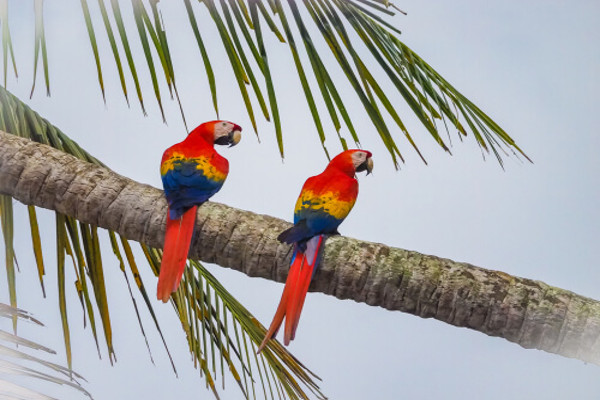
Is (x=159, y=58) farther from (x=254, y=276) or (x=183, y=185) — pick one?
(x=254, y=276)

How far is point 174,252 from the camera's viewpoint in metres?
1.85

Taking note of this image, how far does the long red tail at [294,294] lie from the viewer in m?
1.78

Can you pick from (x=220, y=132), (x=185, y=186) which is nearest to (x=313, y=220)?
(x=185, y=186)

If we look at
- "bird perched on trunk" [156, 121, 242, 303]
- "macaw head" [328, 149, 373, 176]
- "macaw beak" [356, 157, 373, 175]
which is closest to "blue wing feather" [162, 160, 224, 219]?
"bird perched on trunk" [156, 121, 242, 303]

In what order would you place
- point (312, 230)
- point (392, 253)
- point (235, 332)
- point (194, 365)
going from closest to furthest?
point (392, 253) → point (312, 230) → point (194, 365) → point (235, 332)

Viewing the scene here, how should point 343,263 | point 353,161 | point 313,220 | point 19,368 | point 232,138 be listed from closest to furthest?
point 19,368, point 343,263, point 313,220, point 353,161, point 232,138

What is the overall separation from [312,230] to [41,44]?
937mm

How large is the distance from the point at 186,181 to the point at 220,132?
52 cm

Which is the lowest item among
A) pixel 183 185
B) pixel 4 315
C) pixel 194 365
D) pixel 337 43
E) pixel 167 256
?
pixel 194 365

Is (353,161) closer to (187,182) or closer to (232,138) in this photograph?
(232,138)

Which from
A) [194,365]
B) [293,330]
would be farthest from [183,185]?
[194,365]

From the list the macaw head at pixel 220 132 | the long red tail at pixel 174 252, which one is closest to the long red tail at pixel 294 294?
the long red tail at pixel 174 252

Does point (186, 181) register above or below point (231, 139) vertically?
below

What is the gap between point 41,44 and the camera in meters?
1.83
